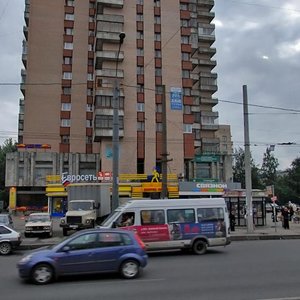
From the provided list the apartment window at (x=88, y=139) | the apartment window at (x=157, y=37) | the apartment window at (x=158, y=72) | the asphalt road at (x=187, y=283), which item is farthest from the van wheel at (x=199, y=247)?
the apartment window at (x=88, y=139)

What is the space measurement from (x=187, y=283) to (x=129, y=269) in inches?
71.7

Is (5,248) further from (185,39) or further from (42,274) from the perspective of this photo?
(185,39)

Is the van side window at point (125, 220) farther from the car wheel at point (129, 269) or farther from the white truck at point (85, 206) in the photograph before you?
the white truck at point (85, 206)

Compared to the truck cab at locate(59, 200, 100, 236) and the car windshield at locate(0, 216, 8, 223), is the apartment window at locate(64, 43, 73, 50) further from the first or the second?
the car windshield at locate(0, 216, 8, 223)

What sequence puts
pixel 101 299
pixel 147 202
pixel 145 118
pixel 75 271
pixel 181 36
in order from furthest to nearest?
pixel 181 36, pixel 145 118, pixel 147 202, pixel 75 271, pixel 101 299

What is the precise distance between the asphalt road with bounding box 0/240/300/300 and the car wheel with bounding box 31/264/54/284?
0.77 feet

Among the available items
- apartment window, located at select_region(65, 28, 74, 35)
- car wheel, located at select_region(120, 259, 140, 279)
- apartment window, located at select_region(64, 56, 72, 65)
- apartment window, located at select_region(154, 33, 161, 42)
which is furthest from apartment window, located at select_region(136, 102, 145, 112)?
car wheel, located at select_region(120, 259, 140, 279)

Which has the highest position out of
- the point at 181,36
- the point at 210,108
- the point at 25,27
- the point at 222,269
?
the point at 25,27

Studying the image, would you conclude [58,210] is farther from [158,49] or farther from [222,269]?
[222,269]

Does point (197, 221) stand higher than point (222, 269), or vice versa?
point (197, 221)

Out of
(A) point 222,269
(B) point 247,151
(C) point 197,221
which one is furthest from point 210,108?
(A) point 222,269

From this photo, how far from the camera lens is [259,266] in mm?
13938

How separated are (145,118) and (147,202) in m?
47.6

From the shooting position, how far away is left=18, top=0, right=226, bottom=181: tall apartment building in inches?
2559
